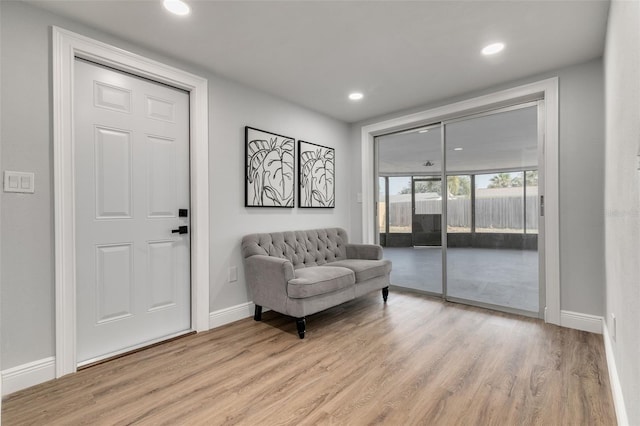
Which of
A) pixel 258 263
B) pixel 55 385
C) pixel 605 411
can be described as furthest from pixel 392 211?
pixel 55 385

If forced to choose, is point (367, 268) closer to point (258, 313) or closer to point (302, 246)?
point (302, 246)

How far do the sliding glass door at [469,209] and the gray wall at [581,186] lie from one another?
27 centimetres

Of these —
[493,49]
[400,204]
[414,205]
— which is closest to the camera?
[493,49]

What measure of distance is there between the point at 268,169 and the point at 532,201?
9.17ft

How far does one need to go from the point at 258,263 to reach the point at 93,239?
1307mm

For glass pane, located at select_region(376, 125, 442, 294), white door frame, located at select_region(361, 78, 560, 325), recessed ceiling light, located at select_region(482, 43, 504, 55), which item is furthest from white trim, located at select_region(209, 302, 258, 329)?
recessed ceiling light, located at select_region(482, 43, 504, 55)

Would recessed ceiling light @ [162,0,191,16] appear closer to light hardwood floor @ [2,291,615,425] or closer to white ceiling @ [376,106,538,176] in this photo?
light hardwood floor @ [2,291,615,425]

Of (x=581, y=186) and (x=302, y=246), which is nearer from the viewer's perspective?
(x=581, y=186)

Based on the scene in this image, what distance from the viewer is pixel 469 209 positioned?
3518mm

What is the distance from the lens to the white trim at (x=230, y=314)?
2855mm

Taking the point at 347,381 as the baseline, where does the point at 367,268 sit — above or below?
above

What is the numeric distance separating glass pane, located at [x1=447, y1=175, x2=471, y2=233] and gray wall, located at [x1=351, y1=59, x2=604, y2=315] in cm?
90

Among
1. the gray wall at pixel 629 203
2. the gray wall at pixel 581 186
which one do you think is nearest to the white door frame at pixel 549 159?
the gray wall at pixel 581 186

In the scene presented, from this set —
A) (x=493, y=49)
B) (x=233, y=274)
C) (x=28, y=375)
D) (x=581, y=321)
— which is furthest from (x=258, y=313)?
(x=493, y=49)
